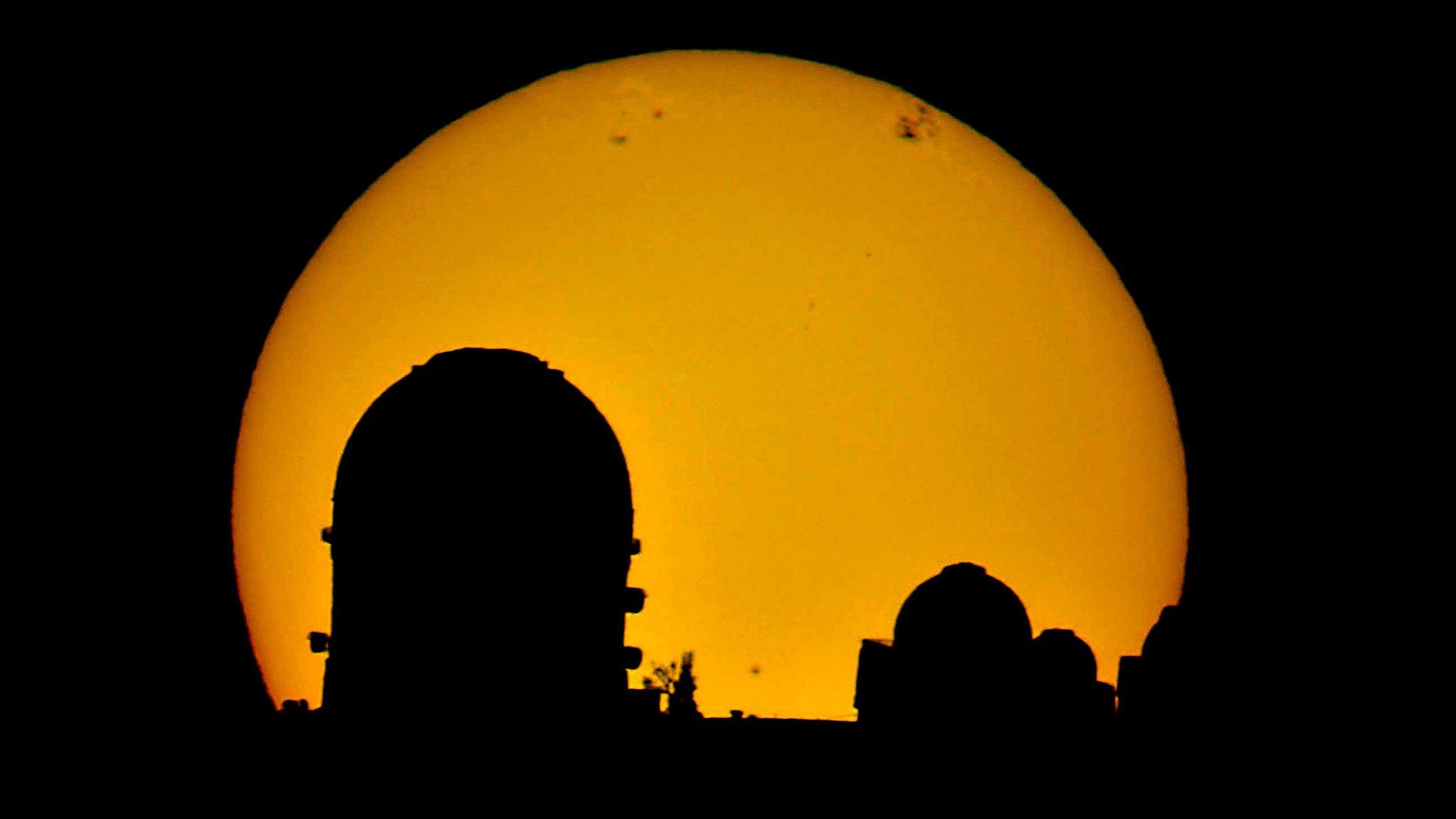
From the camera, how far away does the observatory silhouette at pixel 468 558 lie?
3.42m

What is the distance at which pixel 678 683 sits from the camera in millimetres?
4246

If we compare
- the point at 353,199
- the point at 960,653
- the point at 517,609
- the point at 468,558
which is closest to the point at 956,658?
the point at 960,653

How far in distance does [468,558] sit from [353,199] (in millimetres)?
2167

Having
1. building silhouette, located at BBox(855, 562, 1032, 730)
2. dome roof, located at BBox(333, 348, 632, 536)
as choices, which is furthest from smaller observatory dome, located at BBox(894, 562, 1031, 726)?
dome roof, located at BBox(333, 348, 632, 536)

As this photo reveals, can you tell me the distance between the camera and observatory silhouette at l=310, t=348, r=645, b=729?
3424mm

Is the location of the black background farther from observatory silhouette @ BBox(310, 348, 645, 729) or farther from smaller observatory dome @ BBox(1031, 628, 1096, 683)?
observatory silhouette @ BBox(310, 348, 645, 729)

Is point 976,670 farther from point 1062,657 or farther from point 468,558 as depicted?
point 468,558

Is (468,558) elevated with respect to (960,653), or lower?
elevated

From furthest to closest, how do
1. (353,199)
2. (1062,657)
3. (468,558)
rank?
(353,199), (1062,657), (468,558)

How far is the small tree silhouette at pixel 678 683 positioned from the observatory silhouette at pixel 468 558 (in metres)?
0.63

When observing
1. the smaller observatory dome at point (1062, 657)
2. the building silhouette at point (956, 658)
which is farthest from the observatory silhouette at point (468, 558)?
the smaller observatory dome at point (1062, 657)

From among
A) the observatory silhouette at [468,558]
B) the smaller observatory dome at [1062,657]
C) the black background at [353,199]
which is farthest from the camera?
the black background at [353,199]

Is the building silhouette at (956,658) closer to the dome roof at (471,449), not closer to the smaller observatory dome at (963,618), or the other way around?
the smaller observatory dome at (963,618)

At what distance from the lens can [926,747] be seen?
342 cm
